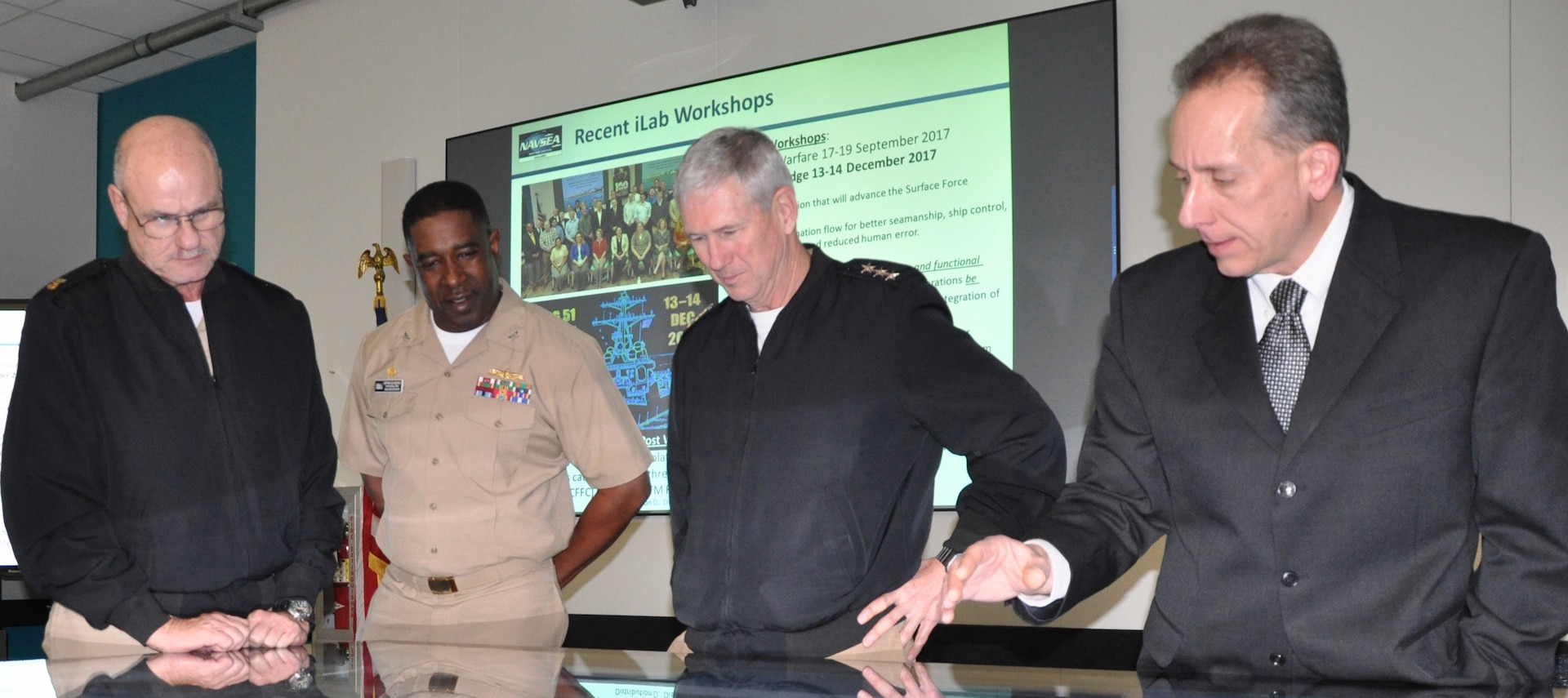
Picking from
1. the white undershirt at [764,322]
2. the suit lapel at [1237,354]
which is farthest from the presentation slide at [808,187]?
the suit lapel at [1237,354]

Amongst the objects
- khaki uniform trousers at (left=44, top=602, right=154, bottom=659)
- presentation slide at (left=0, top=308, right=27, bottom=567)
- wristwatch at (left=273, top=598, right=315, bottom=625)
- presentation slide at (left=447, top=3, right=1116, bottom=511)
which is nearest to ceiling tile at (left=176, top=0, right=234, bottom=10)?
presentation slide at (left=0, top=308, right=27, bottom=567)

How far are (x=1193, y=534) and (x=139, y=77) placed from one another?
7.31 meters

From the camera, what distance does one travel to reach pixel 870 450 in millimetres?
2109

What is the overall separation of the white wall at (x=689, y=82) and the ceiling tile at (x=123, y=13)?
47 centimetres

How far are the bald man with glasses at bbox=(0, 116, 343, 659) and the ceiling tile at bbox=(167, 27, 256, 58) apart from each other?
4.80 meters

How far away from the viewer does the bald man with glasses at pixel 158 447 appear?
80.7 inches

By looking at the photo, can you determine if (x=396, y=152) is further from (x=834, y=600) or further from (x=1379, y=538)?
(x=1379, y=538)

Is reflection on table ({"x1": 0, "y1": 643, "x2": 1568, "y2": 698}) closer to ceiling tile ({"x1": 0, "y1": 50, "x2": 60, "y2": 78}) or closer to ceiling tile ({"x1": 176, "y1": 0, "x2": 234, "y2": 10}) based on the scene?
ceiling tile ({"x1": 176, "y1": 0, "x2": 234, "y2": 10})

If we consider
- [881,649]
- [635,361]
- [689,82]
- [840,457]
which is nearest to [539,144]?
Answer: [689,82]

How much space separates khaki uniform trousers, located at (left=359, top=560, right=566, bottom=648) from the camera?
8.75 feet

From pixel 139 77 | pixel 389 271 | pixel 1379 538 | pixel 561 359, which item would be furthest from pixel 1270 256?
pixel 139 77

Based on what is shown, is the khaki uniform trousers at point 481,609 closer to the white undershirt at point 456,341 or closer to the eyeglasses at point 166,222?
the white undershirt at point 456,341

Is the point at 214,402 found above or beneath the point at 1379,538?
above

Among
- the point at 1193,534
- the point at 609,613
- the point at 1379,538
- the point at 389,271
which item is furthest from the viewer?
the point at 389,271
